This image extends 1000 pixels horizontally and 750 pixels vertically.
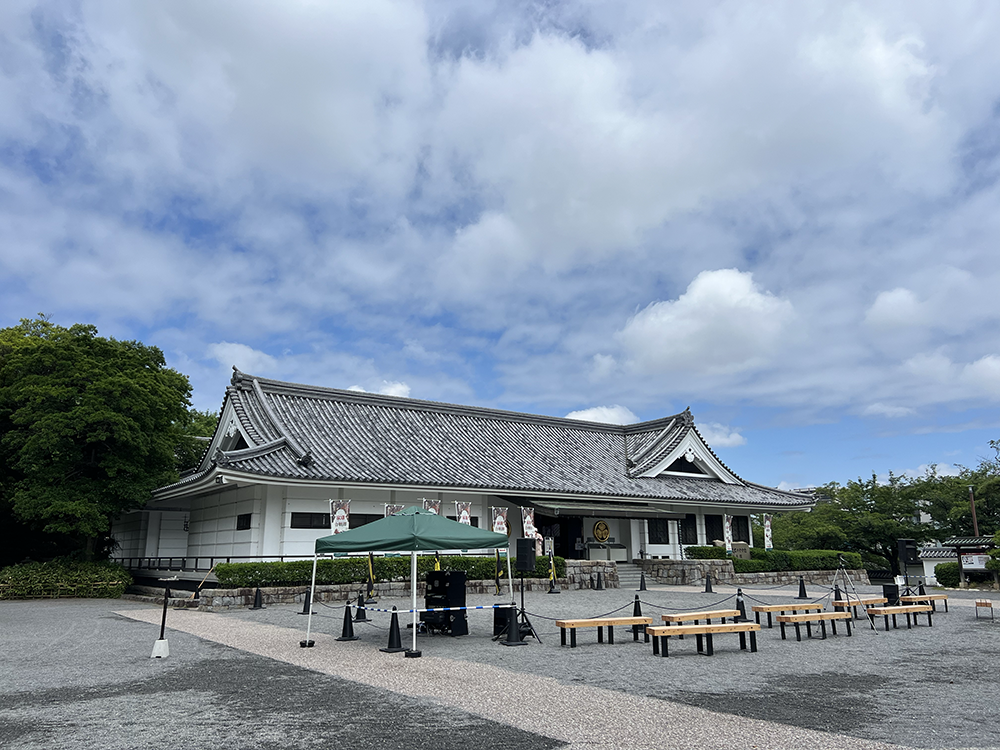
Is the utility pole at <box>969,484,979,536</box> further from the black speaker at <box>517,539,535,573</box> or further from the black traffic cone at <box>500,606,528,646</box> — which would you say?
the black traffic cone at <box>500,606,528,646</box>

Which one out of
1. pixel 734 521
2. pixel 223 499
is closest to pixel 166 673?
pixel 223 499

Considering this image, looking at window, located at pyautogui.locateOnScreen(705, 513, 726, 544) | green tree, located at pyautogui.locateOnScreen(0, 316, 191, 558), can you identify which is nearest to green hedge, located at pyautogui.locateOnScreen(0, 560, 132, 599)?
green tree, located at pyautogui.locateOnScreen(0, 316, 191, 558)

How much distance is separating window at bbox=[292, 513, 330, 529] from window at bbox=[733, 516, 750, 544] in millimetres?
20551

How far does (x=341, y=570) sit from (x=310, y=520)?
11.6 feet

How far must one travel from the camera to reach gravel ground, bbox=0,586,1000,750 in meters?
6.18

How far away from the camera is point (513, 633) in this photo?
39.4 ft

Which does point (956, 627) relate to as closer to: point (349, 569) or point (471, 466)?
point (349, 569)

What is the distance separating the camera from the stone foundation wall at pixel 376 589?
18781 millimetres

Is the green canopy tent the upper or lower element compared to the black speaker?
upper

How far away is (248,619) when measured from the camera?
640 inches

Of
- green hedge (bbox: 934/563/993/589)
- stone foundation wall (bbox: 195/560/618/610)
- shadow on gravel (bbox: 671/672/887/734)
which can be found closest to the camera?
shadow on gravel (bbox: 671/672/887/734)

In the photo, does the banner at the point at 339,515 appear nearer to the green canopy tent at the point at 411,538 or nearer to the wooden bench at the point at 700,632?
the green canopy tent at the point at 411,538

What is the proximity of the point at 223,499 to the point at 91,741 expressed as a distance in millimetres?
21792

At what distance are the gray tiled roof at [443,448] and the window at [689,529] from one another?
1293mm
